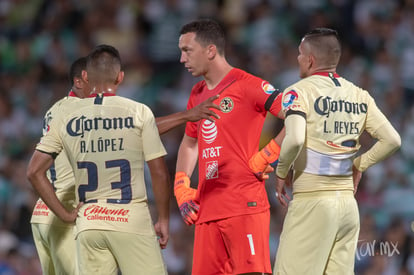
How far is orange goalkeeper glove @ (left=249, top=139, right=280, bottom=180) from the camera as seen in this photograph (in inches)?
204

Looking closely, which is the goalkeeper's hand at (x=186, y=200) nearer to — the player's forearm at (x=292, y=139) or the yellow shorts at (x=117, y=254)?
the yellow shorts at (x=117, y=254)

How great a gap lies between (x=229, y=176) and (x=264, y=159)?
31 cm

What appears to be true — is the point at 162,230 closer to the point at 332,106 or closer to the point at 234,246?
the point at 234,246

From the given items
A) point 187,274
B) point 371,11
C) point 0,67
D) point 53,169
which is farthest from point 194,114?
point 0,67

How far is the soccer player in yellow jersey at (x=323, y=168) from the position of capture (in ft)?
15.5

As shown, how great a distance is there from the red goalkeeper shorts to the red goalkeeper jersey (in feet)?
0.22

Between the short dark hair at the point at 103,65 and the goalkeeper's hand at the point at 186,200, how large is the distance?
108 cm

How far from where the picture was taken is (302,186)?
4.85m

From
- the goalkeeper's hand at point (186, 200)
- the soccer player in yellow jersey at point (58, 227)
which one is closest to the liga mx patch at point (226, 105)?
the goalkeeper's hand at point (186, 200)

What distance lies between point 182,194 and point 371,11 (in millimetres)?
5659

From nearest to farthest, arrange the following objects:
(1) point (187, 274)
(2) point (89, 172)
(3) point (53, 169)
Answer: (2) point (89, 172) → (3) point (53, 169) → (1) point (187, 274)

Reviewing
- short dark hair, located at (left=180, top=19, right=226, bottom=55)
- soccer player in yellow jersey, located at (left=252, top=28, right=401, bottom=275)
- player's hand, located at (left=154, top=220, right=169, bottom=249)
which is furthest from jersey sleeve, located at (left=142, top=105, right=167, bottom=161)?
short dark hair, located at (left=180, top=19, right=226, bottom=55)

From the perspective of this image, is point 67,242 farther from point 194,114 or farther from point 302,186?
point 302,186

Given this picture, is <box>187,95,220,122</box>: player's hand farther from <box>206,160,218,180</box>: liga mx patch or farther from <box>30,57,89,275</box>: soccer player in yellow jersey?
<box>30,57,89,275</box>: soccer player in yellow jersey
